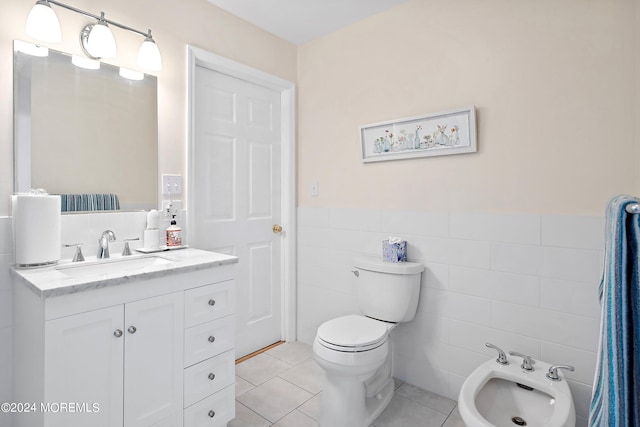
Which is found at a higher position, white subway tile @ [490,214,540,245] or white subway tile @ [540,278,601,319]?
white subway tile @ [490,214,540,245]

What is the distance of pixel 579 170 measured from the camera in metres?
1.58

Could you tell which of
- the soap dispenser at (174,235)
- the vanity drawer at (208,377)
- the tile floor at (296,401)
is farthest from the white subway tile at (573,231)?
the soap dispenser at (174,235)

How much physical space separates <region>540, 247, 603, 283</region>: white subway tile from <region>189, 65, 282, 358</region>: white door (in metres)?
1.77

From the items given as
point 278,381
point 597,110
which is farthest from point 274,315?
point 597,110

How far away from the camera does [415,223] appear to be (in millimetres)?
2084

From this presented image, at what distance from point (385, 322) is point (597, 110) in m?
1.46

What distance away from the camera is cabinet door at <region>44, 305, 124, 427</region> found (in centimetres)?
113

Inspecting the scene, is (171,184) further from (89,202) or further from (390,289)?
(390,289)

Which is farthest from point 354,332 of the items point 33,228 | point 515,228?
point 33,228

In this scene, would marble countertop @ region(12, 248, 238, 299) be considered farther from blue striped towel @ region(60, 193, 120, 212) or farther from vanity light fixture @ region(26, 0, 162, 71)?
vanity light fixture @ region(26, 0, 162, 71)

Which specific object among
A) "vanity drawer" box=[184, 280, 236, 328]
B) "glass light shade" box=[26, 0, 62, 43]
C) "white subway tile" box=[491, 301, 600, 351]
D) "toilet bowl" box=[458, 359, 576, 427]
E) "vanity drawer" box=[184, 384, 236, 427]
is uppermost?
"glass light shade" box=[26, 0, 62, 43]

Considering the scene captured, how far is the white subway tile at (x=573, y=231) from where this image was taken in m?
1.54

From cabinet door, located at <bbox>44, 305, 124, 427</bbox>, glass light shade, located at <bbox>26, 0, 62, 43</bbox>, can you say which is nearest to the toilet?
cabinet door, located at <bbox>44, 305, 124, 427</bbox>

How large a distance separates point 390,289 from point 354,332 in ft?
1.16
